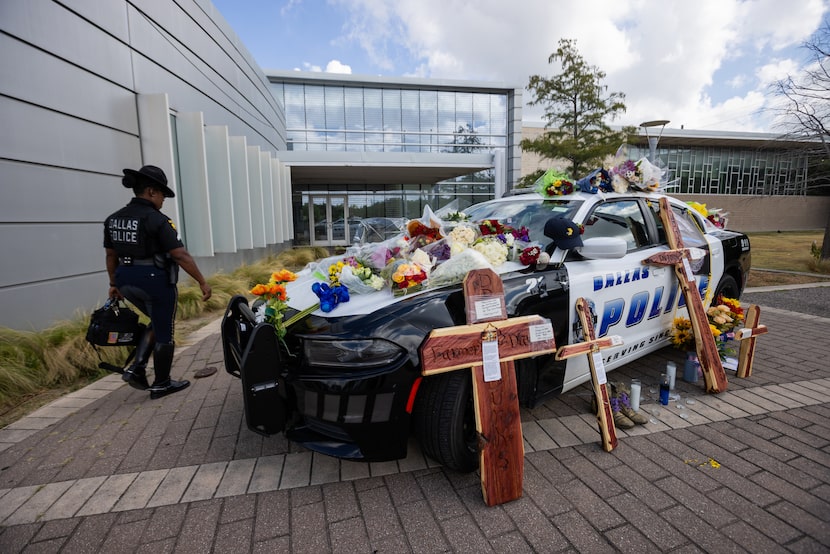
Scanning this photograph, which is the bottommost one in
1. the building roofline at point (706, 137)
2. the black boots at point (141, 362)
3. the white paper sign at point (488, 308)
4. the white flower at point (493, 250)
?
the black boots at point (141, 362)

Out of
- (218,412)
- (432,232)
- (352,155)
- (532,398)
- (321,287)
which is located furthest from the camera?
(352,155)

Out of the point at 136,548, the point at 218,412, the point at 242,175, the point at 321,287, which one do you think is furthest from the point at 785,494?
the point at 242,175

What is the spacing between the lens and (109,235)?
3211mm

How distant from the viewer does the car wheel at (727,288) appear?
14.1 ft

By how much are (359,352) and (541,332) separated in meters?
1.01

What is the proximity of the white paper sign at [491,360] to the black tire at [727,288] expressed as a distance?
3468 millimetres

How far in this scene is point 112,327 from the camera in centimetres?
332

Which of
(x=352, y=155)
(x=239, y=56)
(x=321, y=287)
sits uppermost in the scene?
(x=239, y=56)

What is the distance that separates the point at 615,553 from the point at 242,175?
9.74 metres

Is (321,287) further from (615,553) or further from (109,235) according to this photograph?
(109,235)

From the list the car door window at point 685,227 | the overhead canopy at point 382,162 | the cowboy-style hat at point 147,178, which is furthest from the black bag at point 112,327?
the overhead canopy at point 382,162

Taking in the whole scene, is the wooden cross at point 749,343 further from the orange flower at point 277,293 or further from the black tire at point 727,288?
the orange flower at point 277,293

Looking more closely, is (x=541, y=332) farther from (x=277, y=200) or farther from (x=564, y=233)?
(x=277, y=200)

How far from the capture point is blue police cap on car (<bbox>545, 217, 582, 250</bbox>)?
2758 millimetres
